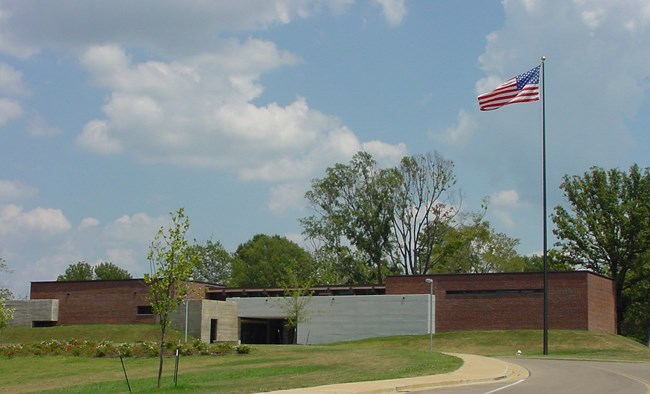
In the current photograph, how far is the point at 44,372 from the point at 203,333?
1163 inches

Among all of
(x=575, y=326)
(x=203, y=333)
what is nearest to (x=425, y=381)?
(x=575, y=326)

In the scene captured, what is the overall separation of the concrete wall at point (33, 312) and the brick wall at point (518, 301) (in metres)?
35.1

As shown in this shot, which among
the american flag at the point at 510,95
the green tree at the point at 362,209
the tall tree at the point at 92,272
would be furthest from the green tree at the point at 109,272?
the american flag at the point at 510,95

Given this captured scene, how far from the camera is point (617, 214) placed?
7669cm

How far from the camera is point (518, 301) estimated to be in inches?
2618

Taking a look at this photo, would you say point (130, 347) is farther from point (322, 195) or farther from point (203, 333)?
point (322, 195)

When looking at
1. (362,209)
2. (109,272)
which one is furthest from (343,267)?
(109,272)

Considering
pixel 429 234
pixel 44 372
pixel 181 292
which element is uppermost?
pixel 429 234

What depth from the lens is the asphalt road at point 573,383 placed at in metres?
24.2

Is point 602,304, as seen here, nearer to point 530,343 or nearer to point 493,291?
point 493,291

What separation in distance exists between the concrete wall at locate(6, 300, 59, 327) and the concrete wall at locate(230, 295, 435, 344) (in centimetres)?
2046

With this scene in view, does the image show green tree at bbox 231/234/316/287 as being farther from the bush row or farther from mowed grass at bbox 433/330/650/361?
the bush row

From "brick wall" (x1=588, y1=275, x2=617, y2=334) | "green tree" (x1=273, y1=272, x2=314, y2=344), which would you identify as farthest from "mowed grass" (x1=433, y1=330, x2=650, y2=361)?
"green tree" (x1=273, y1=272, x2=314, y2=344)

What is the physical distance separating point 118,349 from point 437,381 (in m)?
25.3
